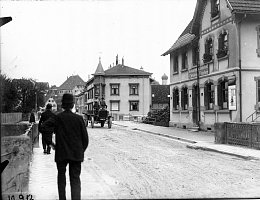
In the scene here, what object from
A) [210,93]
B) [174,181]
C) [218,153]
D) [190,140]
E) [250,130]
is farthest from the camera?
[210,93]

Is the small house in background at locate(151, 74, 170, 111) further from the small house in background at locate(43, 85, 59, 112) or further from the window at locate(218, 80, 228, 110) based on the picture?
the small house in background at locate(43, 85, 59, 112)

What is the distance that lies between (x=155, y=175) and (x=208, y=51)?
1506 cm

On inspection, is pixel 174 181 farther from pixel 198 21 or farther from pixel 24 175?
pixel 198 21

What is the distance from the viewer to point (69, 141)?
579 centimetres

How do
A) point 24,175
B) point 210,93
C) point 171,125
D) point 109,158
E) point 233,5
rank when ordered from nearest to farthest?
1. point 24,175
2. point 109,158
3. point 233,5
4. point 210,93
5. point 171,125

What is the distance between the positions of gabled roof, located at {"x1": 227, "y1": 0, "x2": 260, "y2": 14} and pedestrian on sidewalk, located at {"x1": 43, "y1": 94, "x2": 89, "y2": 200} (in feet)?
48.9

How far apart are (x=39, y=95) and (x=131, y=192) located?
2.37 meters

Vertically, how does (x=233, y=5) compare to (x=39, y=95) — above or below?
above

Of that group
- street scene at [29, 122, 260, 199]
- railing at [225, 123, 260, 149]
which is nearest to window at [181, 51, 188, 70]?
railing at [225, 123, 260, 149]

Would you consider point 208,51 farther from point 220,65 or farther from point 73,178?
point 73,178

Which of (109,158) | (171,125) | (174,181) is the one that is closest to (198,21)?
(171,125)

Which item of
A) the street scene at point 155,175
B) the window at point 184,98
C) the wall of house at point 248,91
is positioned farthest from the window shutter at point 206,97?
the street scene at point 155,175

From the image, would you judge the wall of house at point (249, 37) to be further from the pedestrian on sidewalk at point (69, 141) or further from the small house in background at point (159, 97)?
the small house in background at point (159, 97)

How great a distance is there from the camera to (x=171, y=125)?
2919 centimetres
